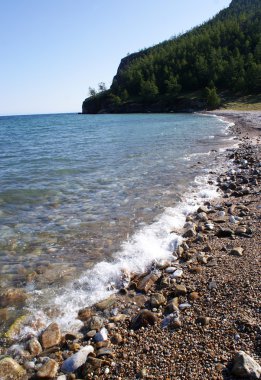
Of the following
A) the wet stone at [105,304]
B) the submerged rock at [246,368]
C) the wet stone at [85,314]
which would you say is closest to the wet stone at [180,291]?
the wet stone at [105,304]

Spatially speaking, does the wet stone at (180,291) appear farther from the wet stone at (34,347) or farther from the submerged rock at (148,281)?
the wet stone at (34,347)

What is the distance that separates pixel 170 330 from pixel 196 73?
152455 mm

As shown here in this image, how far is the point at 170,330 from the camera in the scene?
15.7 feet

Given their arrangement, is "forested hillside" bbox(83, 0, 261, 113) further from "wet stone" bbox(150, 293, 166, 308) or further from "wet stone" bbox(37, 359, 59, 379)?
"wet stone" bbox(37, 359, 59, 379)

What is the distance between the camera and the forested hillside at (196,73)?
12362 centimetres

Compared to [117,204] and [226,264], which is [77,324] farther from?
[117,204]

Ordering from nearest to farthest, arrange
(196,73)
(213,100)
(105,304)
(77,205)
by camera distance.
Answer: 1. (105,304)
2. (77,205)
3. (213,100)
4. (196,73)

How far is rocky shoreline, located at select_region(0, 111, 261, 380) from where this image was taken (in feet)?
13.3

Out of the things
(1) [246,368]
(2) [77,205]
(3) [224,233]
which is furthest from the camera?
(2) [77,205]

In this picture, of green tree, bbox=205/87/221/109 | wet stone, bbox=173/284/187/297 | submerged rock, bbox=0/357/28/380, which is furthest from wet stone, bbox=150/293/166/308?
green tree, bbox=205/87/221/109

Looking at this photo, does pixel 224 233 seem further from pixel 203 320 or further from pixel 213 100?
pixel 213 100

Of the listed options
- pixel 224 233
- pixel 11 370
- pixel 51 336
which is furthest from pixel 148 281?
pixel 11 370

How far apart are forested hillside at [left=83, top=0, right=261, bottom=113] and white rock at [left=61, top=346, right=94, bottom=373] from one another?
106m

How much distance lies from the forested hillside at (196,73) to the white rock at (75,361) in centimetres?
10551
